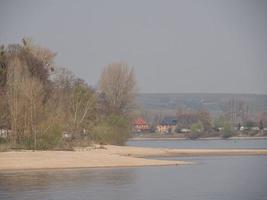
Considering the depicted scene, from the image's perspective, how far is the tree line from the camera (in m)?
56.2

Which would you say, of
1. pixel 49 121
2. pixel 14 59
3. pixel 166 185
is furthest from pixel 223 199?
pixel 14 59

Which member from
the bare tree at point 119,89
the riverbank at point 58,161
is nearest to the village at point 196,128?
the bare tree at point 119,89

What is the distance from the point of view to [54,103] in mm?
63938

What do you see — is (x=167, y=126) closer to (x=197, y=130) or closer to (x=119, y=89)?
(x=197, y=130)

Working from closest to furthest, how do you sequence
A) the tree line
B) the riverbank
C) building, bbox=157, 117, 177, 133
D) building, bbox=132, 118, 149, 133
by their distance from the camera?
the riverbank, the tree line, building, bbox=132, 118, 149, 133, building, bbox=157, 117, 177, 133

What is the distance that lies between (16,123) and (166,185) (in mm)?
22671


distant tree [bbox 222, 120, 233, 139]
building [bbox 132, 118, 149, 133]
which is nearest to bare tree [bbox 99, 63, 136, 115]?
distant tree [bbox 222, 120, 233, 139]

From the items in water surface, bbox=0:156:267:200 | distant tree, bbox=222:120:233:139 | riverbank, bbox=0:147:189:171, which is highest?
distant tree, bbox=222:120:233:139

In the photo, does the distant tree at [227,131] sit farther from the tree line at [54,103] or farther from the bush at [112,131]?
the bush at [112,131]

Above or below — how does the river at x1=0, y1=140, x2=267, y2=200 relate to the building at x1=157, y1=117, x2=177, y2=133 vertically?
below

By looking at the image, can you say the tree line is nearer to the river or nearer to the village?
the river

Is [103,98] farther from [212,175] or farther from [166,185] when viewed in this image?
[166,185]

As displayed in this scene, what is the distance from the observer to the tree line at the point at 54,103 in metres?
56.2

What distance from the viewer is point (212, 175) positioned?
4266 cm
